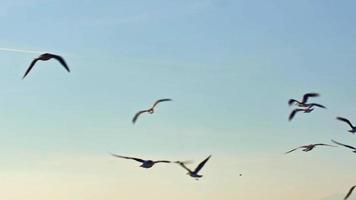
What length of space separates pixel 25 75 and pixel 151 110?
785 inches

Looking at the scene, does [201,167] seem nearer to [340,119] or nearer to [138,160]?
[138,160]

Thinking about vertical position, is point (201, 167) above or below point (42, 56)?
below

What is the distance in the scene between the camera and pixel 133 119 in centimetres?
7294

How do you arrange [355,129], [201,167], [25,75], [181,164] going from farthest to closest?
1. [355,129]
2. [201,167]
3. [181,164]
4. [25,75]

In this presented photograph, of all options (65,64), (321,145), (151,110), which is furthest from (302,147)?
(65,64)

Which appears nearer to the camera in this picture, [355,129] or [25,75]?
[25,75]

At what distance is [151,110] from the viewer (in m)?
73.3

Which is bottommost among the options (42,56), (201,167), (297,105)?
(201,167)

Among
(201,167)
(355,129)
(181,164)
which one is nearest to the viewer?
(181,164)

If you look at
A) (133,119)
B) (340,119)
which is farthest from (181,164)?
(340,119)

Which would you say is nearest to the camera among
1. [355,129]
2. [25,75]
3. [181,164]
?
[25,75]

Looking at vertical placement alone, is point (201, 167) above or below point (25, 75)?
below

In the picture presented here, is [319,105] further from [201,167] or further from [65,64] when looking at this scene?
[65,64]

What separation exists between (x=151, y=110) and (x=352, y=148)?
58.1 ft
